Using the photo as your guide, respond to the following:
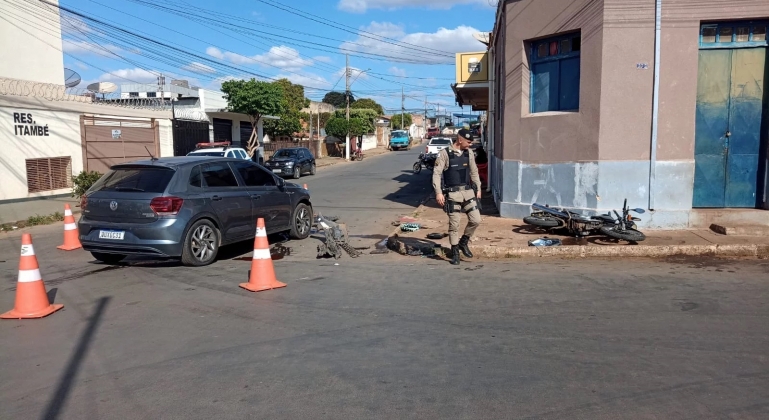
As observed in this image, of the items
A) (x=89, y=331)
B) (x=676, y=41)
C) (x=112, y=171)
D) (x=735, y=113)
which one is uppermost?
(x=676, y=41)

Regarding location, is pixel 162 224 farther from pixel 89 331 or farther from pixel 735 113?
pixel 735 113

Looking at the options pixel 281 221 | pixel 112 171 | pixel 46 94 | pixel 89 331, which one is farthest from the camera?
pixel 46 94

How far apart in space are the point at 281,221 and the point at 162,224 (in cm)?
267

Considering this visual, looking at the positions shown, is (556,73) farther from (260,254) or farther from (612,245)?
(260,254)

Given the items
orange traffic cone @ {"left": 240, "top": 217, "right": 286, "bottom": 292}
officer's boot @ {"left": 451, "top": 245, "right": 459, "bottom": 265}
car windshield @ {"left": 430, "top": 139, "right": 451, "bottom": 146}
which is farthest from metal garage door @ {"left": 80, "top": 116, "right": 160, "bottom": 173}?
car windshield @ {"left": 430, "top": 139, "right": 451, "bottom": 146}

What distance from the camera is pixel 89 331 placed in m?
5.83

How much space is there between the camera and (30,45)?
68.4ft

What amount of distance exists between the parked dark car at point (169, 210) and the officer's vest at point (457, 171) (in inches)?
129

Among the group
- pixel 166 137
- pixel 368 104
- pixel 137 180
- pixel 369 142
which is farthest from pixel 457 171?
pixel 368 104

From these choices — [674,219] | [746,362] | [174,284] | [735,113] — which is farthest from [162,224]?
[735,113]

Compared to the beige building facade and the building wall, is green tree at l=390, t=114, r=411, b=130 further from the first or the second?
the beige building facade

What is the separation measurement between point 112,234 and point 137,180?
2.73 feet

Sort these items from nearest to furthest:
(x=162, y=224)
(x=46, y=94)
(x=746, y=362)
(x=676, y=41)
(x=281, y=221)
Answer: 1. (x=746, y=362)
2. (x=162, y=224)
3. (x=676, y=41)
4. (x=281, y=221)
5. (x=46, y=94)

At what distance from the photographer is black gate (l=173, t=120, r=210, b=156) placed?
28375mm
